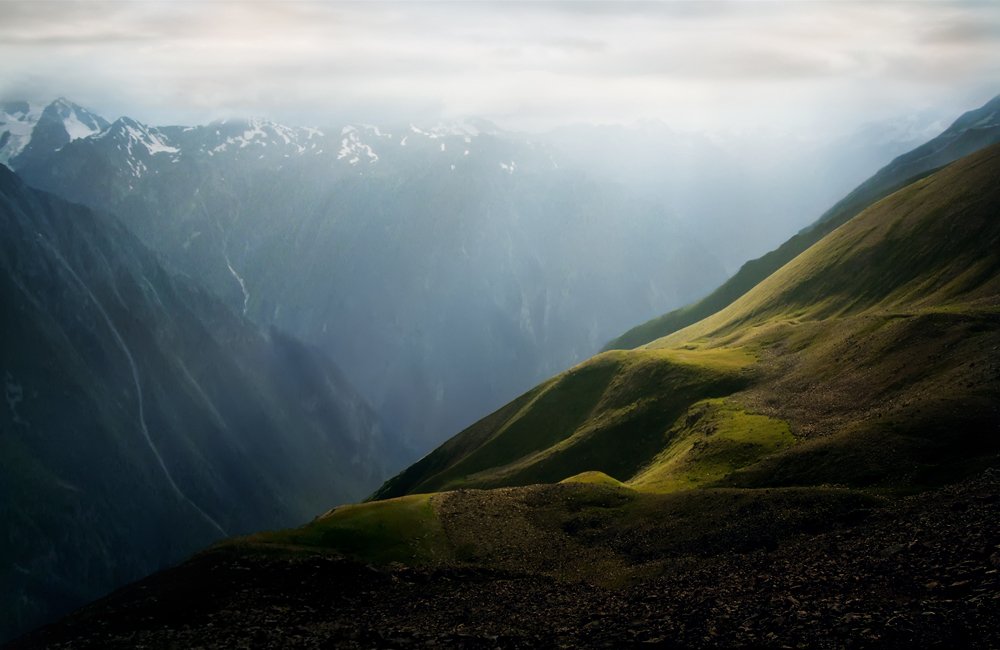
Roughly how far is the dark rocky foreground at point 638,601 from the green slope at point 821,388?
15080mm

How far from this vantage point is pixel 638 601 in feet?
159

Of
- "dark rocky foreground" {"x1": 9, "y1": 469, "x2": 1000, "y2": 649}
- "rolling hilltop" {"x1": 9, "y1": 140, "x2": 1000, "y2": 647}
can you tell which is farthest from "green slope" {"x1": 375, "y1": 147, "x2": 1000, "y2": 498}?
"dark rocky foreground" {"x1": 9, "y1": 469, "x2": 1000, "y2": 649}

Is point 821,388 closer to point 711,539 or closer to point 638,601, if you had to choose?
point 711,539

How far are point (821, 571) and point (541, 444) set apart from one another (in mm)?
95772

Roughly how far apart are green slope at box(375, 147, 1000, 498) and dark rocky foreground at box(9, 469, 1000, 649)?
49.5ft

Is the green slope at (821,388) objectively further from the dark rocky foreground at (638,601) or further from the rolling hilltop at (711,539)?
the dark rocky foreground at (638,601)

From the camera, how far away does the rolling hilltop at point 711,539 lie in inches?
1639

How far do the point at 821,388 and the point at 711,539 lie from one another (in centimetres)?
4709

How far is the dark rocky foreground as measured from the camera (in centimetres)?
3812

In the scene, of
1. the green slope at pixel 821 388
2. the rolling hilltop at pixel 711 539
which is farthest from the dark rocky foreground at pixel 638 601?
the green slope at pixel 821 388

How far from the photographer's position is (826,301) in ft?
525

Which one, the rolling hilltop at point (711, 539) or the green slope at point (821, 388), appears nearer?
the rolling hilltop at point (711, 539)

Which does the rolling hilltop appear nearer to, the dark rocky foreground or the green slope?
the dark rocky foreground

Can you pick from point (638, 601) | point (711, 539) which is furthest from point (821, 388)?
point (638, 601)
